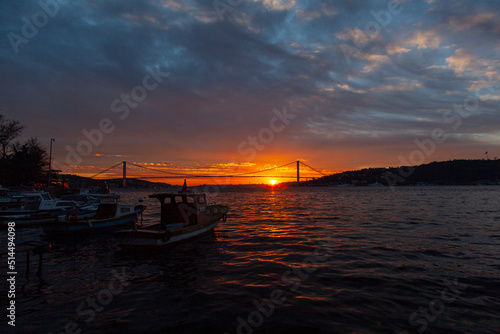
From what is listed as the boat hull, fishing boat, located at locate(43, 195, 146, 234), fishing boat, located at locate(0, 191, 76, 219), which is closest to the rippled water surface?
the boat hull

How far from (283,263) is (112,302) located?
7161mm

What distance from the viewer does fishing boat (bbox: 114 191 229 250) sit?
1436cm

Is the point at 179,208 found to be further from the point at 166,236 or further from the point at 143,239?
the point at 143,239

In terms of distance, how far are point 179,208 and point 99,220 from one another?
8798 millimetres

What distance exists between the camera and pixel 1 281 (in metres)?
9.80

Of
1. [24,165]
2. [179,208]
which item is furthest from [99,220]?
[24,165]

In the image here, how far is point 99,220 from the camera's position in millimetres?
21578

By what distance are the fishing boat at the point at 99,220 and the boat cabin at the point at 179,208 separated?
291 cm

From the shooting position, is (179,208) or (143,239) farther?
(179,208)

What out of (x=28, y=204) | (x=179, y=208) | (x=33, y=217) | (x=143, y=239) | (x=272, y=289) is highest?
(x=179, y=208)

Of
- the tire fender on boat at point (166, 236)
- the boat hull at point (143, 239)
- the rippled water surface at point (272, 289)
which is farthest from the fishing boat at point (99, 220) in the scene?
the tire fender on boat at point (166, 236)

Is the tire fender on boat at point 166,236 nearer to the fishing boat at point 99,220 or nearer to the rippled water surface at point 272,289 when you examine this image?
the rippled water surface at point 272,289

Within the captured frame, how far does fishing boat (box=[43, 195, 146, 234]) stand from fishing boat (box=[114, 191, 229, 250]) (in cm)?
306

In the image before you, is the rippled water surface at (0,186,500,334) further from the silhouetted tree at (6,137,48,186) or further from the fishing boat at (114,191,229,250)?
the silhouetted tree at (6,137,48,186)
